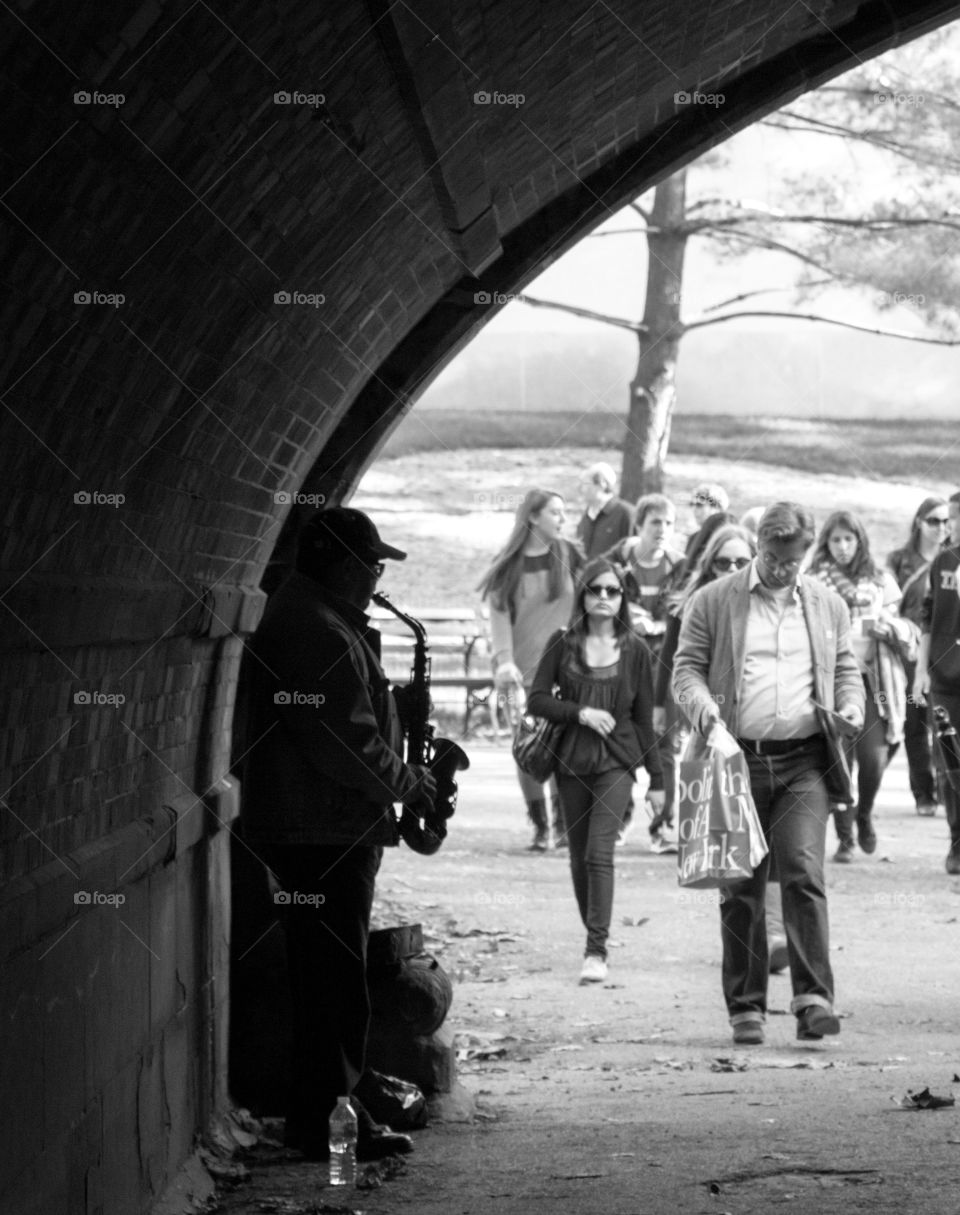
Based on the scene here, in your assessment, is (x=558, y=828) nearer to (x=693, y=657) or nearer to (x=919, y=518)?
(x=919, y=518)

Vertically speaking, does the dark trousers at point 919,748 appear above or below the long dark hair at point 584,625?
below

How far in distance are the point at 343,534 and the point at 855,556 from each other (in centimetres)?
704

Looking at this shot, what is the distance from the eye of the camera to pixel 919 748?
14.6m

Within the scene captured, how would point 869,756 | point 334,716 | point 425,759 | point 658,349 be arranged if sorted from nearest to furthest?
point 334,716
point 425,759
point 869,756
point 658,349

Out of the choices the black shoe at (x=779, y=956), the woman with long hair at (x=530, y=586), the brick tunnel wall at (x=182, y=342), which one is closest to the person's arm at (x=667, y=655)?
the woman with long hair at (x=530, y=586)

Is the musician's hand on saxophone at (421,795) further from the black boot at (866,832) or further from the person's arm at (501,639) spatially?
the black boot at (866,832)

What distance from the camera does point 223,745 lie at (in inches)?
287

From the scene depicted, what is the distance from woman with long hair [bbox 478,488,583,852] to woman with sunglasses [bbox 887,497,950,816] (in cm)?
222

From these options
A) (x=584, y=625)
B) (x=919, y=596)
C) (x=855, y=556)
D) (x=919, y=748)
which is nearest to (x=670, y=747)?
(x=855, y=556)

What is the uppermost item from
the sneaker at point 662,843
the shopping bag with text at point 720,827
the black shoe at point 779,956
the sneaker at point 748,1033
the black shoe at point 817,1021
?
the shopping bag with text at point 720,827

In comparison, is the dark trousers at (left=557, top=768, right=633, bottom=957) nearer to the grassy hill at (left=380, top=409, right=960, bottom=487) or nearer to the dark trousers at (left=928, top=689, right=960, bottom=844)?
the dark trousers at (left=928, top=689, right=960, bottom=844)

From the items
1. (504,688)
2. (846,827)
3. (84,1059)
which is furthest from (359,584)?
(846,827)

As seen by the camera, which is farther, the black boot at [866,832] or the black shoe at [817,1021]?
the black boot at [866,832]

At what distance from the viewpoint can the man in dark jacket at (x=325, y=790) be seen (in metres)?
6.43
